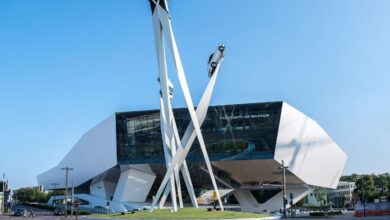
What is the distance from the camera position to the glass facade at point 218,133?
7106 centimetres

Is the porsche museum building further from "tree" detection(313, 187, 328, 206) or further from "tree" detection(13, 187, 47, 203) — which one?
"tree" detection(313, 187, 328, 206)

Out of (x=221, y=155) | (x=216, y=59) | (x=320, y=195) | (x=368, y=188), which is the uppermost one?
(x=216, y=59)

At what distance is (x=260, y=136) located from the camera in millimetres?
71375

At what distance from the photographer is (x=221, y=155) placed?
238 feet

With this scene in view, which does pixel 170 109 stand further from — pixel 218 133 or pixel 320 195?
pixel 320 195

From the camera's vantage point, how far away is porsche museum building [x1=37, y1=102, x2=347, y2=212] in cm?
7144

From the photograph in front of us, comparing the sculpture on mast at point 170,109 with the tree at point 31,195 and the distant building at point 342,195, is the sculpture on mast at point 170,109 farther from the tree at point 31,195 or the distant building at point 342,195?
the distant building at point 342,195

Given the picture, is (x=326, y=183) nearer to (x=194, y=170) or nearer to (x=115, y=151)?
(x=194, y=170)

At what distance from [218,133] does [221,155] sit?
3487mm

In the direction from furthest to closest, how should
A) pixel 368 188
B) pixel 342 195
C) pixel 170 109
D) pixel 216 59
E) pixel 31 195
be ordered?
pixel 342 195 < pixel 31 195 < pixel 368 188 < pixel 216 59 < pixel 170 109

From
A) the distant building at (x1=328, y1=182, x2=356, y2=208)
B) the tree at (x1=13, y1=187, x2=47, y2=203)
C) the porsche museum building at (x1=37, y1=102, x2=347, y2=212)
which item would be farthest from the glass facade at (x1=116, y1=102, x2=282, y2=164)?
the distant building at (x1=328, y1=182, x2=356, y2=208)

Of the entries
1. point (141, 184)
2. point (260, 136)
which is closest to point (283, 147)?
point (260, 136)

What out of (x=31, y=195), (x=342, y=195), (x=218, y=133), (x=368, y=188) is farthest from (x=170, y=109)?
(x=342, y=195)

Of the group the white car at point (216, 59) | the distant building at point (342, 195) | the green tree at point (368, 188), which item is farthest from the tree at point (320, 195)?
the white car at point (216, 59)
